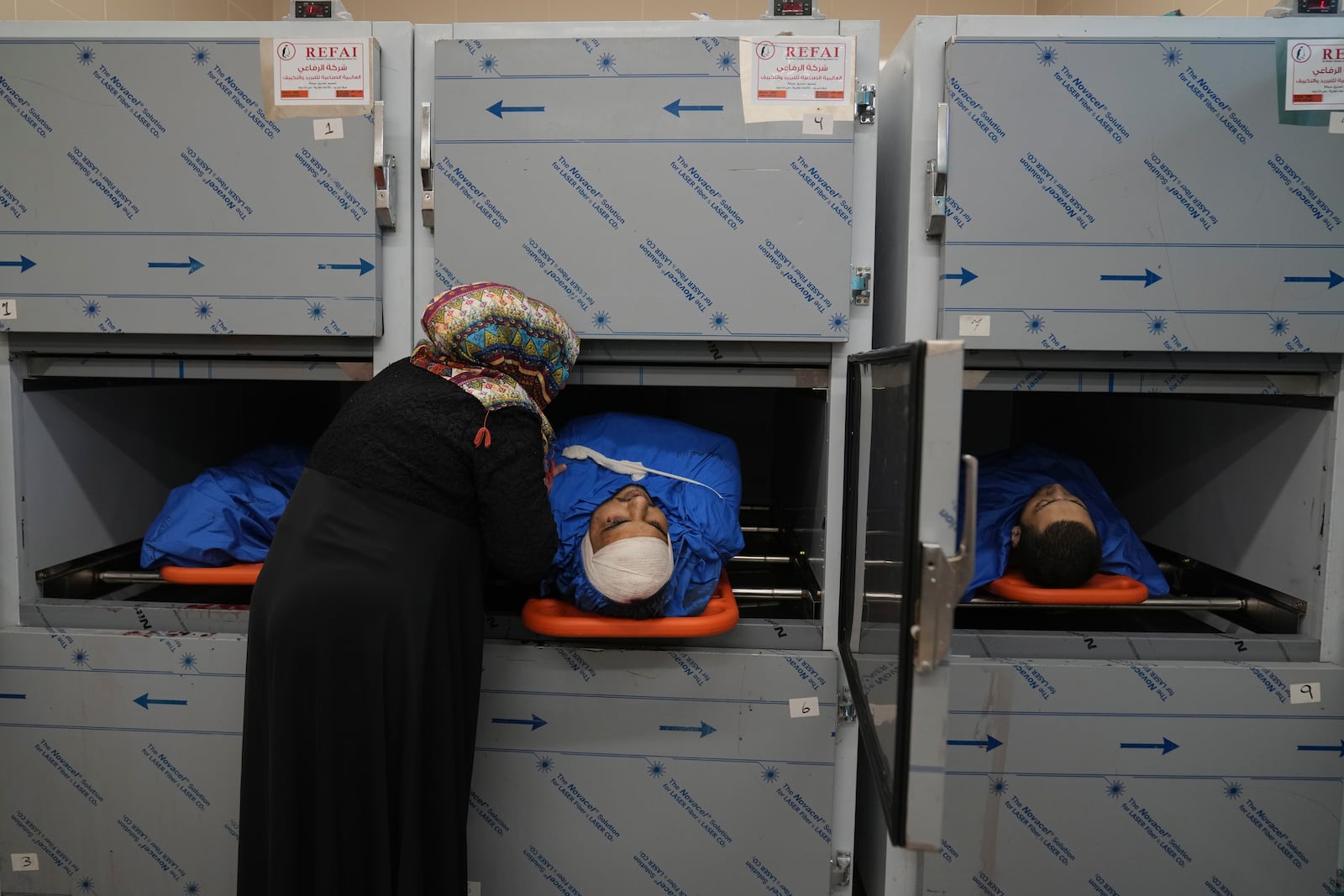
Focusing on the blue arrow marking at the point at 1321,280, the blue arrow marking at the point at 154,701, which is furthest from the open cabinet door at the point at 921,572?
the blue arrow marking at the point at 154,701

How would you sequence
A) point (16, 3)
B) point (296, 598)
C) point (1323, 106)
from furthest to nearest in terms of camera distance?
point (16, 3) → point (1323, 106) → point (296, 598)

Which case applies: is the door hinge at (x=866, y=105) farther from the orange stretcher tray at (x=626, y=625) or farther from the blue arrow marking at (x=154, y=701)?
the blue arrow marking at (x=154, y=701)

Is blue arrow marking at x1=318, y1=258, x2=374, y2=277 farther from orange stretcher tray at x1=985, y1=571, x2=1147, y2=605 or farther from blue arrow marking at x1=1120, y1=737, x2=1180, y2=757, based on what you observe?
blue arrow marking at x1=1120, y1=737, x2=1180, y2=757

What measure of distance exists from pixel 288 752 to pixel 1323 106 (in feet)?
6.65

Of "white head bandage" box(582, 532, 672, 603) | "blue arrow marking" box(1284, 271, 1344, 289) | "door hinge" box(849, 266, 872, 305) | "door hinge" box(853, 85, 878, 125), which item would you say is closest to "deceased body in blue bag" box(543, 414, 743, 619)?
"white head bandage" box(582, 532, 672, 603)

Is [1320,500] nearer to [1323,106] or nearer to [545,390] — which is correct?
[1323,106]

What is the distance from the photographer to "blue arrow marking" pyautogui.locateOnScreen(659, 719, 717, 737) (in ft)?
4.90

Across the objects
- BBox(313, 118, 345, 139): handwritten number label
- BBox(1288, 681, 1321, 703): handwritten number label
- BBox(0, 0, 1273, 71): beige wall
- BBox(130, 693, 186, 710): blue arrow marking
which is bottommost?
BBox(130, 693, 186, 710): blue arrow marking

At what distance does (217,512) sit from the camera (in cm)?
156

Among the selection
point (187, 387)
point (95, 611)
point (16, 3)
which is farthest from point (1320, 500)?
point (16, 3)

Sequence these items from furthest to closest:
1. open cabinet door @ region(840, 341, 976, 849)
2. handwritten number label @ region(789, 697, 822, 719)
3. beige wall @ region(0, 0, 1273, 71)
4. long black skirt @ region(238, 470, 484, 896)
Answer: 1. beige wall @ region(0, 0, 1273, 71)
2. handwritten number label @ region(789, 697, 822, 719)
3. long black skirt @ region(238, 470, 484, 896)
4. open cabinet door @ region(840, 341, 976, 849)

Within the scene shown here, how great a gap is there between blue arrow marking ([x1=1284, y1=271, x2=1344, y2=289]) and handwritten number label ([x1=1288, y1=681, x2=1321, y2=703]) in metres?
0.70

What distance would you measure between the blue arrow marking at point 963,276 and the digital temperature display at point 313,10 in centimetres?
121

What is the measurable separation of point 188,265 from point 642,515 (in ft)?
3.07
